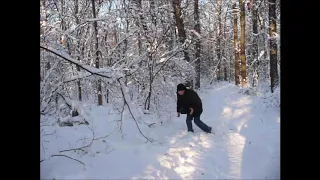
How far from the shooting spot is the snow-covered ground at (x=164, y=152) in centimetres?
504

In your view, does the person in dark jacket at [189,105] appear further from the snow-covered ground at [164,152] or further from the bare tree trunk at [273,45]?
the bare tree trunk at [273,45]

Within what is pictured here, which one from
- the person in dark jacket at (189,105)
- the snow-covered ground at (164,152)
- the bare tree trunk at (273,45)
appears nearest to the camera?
the snow-covered ground at (164,152)

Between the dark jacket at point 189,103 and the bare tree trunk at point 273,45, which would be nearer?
the dark jacket at point 189,103

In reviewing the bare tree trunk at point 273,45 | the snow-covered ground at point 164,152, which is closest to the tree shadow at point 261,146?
the snow-covered ground at point 164,152

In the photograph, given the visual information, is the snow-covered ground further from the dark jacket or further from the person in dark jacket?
the dark jacket

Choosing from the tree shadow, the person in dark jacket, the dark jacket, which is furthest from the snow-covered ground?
the dark jacket

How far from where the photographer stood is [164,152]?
641 cm

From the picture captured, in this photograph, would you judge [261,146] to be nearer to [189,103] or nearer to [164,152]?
[164,152]

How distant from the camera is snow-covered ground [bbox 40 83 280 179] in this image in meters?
5.04

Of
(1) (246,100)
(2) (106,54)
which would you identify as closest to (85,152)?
(2) (106,54)
